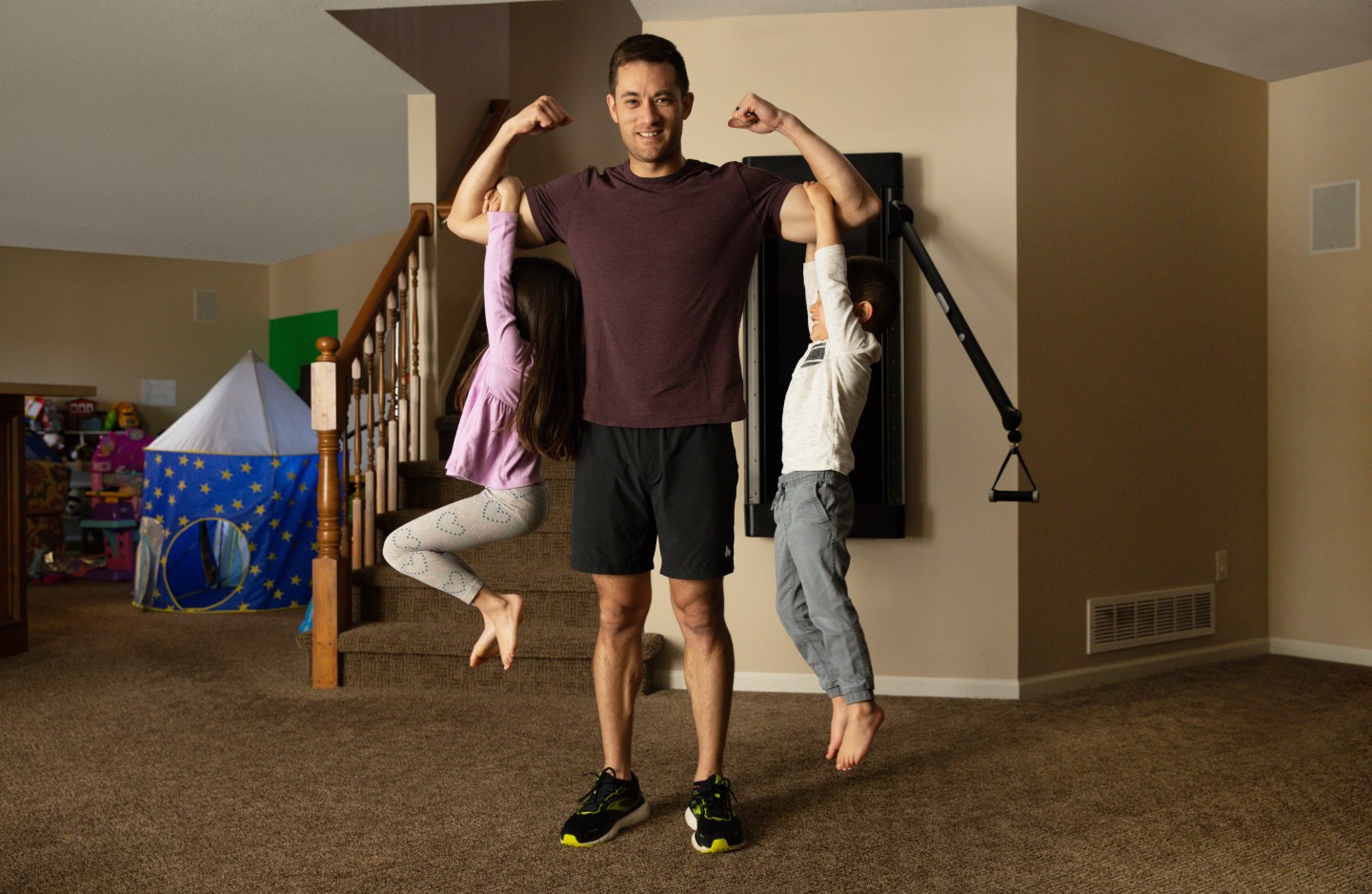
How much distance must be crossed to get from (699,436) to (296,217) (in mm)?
6196

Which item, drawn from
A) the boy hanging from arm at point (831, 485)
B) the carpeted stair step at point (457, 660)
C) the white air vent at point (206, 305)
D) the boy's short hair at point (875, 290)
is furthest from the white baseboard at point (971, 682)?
the white air vent at point (206, 305)

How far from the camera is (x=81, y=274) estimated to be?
28.1 ft

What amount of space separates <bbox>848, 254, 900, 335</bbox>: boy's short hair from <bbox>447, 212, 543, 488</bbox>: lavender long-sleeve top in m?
0.77

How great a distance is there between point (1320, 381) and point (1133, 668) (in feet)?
4.45

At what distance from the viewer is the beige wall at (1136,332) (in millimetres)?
3652

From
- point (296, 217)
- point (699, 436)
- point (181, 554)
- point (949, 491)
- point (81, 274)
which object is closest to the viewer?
point (699, 436)

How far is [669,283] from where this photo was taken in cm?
207

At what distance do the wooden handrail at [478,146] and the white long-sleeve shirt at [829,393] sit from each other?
2707 mm

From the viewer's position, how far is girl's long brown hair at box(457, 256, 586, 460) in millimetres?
2109

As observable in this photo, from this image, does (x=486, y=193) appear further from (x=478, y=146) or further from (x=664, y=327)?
(x=478, y=146)

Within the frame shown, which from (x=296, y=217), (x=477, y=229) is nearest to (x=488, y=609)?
(x=477, y=229)

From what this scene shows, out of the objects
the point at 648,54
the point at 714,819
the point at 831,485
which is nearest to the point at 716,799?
the point at 714,819

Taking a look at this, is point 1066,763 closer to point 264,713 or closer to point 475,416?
point 475,416

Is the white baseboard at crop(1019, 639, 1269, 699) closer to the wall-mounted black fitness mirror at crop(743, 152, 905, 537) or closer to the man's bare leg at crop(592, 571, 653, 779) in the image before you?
the wall-mounted black fitness mirror at crop(743, 152, 905, 537)
